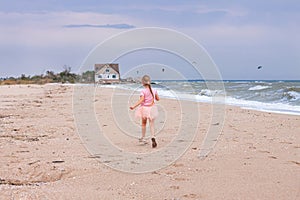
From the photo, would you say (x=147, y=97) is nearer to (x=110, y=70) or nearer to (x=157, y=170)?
(x=157, y=170)

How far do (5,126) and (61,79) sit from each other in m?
76.8

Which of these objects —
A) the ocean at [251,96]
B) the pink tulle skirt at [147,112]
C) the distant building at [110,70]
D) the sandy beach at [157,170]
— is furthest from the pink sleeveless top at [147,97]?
the distant building at [110,70]

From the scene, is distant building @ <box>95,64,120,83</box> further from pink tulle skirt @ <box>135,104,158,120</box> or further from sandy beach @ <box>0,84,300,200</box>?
sandy beach @ <box>0,84,300,200</box>

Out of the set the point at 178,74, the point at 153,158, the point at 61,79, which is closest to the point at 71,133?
the point at 178,74

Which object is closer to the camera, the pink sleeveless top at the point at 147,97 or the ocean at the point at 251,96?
the pink sleeveless top at the point at 147,97

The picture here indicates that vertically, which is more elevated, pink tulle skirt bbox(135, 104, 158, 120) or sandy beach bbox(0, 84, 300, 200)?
pink tulle skirt bbox(135, 104, 158, 120)

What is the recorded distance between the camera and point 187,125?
36.9 feet

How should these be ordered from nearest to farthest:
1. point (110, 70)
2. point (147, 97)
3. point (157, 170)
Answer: point (157, 170), point (147, 97), point (110, 70)

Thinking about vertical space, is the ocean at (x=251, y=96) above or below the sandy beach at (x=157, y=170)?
above

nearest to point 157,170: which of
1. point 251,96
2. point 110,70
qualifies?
point 110,70

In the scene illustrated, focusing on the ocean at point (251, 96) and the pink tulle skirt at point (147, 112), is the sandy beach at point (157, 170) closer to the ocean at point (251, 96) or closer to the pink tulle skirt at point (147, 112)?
the pink tulle skirt at point (147, 112)

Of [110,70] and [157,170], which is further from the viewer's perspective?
[110,70]

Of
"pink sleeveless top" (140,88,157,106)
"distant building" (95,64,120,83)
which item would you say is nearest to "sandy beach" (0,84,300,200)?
"pink sleeveless top" (140,88,157,106)

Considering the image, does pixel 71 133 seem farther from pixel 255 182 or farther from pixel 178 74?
pixel 255 182
